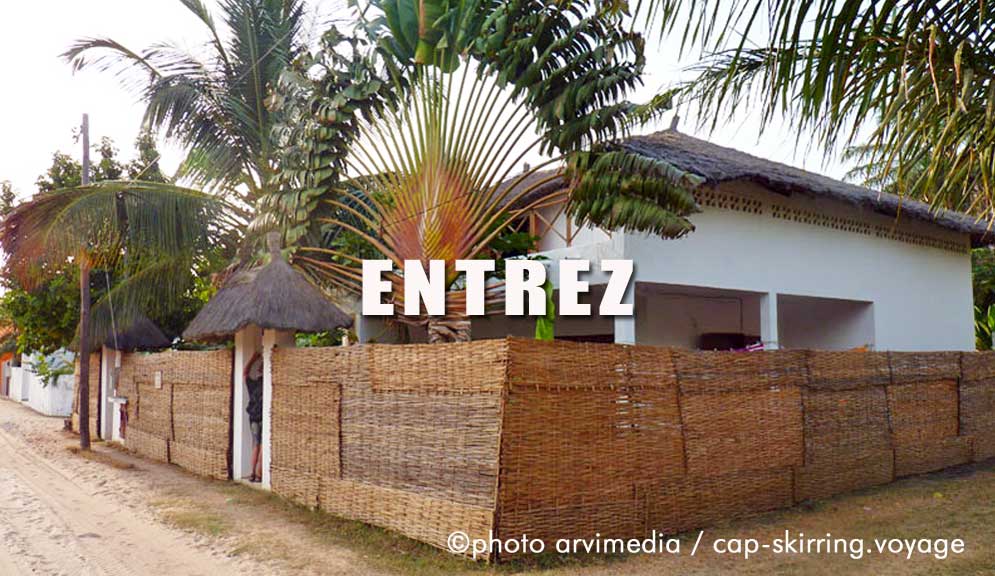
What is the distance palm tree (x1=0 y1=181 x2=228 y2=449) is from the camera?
10.3 m

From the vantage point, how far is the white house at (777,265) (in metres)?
11.0

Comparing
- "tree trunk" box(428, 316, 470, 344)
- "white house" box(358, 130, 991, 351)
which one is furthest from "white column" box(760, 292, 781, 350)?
"tree trunk" box(428, 316, 470, 344)

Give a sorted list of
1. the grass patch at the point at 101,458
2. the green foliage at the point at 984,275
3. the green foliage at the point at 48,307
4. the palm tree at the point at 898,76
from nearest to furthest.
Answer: the palm tree at the point at 898,76 < the grass patch at the point at 101,458 < the green foliage at the point at 48,307 < the green foliage at the point at 984,275

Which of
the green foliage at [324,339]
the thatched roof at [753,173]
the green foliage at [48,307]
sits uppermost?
the thatched roof at [753,173]

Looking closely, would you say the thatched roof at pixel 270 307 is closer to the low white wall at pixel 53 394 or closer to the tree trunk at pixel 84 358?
the tree trunk at pixel 84 358

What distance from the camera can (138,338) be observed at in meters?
14.1

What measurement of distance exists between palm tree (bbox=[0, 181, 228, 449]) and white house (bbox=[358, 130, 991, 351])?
133 inches

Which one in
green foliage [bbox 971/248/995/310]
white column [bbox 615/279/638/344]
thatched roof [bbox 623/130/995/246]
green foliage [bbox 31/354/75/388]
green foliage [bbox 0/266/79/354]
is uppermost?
thatched roof [bbox 623/130/995/246]

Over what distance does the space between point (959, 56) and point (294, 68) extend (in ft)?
30.6

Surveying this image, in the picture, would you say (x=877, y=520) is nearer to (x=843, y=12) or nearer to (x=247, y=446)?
(x=843, y=12)

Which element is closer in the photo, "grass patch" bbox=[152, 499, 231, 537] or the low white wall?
"grass patch" bbox=[152, 499, 231, 537]

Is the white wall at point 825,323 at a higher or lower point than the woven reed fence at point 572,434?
higher

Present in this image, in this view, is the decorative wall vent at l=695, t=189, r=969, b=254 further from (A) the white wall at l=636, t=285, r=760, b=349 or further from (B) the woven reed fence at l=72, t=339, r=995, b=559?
(B) the woven reed fence at l=72, t=339, r=995, b=559

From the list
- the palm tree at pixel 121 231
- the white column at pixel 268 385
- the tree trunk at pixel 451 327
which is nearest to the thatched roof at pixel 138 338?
the palm tree at pixel 121 231
